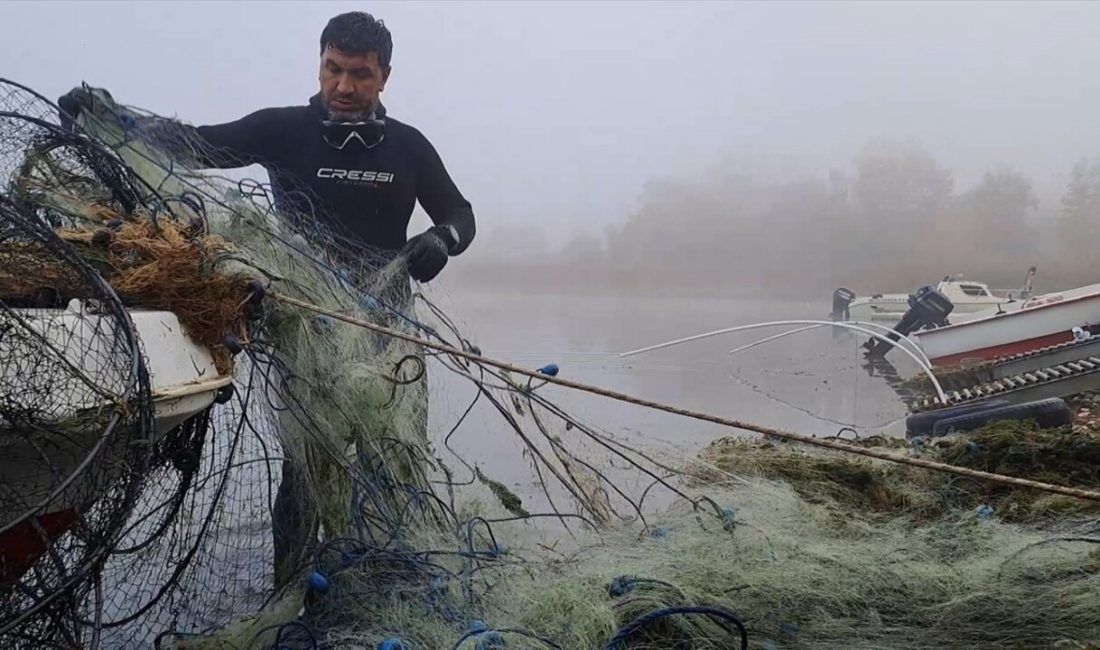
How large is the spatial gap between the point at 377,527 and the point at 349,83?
5.92ft

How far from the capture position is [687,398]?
10414mm

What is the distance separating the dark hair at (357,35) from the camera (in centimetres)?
346

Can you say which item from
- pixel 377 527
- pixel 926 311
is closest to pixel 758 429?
pixel 377 527

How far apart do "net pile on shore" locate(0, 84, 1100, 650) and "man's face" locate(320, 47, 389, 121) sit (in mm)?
659

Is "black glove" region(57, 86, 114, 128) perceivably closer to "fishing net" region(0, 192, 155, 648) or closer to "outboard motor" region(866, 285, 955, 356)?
"fishing net" region(0, 192, 155, 648)

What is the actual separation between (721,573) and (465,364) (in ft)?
3.47

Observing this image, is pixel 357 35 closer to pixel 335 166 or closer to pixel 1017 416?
pixel 335 166

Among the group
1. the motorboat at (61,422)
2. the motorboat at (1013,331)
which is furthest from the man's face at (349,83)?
the motorboat at (1013,331)

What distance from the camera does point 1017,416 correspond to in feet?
16.5

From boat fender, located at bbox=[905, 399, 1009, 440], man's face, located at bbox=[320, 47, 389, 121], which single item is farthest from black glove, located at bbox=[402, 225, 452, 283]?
boat fender, located at bbox=[905, 399, 1009, 440]

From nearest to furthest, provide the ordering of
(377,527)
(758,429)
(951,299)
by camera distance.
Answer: (758,429) → (377,527) → (951,299)

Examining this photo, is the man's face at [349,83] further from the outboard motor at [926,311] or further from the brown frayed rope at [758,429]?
the outboard motor at [926,311]

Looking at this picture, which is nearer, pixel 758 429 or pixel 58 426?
pixel 58 426

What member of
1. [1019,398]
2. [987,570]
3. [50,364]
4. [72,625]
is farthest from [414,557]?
[1019,398]
